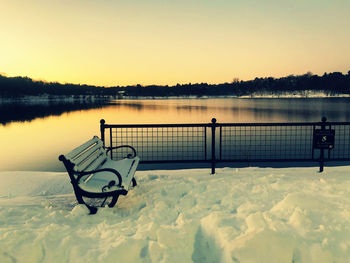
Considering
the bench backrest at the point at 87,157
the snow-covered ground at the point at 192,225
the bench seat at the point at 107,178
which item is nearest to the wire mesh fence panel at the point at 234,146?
the bench backrest at the point at 87,157

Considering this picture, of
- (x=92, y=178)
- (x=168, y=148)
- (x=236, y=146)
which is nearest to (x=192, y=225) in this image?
(x=92, y=178)

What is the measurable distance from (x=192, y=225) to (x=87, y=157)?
8.39 ft

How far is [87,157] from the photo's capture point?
18.4 ft

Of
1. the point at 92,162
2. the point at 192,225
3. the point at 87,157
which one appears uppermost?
→ the point at 87,157

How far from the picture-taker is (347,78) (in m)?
171

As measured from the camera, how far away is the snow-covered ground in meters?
3.72

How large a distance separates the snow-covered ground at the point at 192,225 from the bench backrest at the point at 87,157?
79 cm

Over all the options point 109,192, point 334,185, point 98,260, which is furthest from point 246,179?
point 98,260

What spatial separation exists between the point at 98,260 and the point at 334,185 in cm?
522

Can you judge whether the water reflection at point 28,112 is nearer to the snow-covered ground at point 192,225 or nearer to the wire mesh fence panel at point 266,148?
the wire mesh fence panel at point 266,148

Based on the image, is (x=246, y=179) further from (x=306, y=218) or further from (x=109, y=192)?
(x=109, y=192)

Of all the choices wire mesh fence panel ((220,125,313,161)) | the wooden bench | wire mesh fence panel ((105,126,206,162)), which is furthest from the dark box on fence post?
the wooden bench

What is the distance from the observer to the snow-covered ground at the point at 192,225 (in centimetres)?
372

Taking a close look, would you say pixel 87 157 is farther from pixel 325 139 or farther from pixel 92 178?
pixel 325 139
